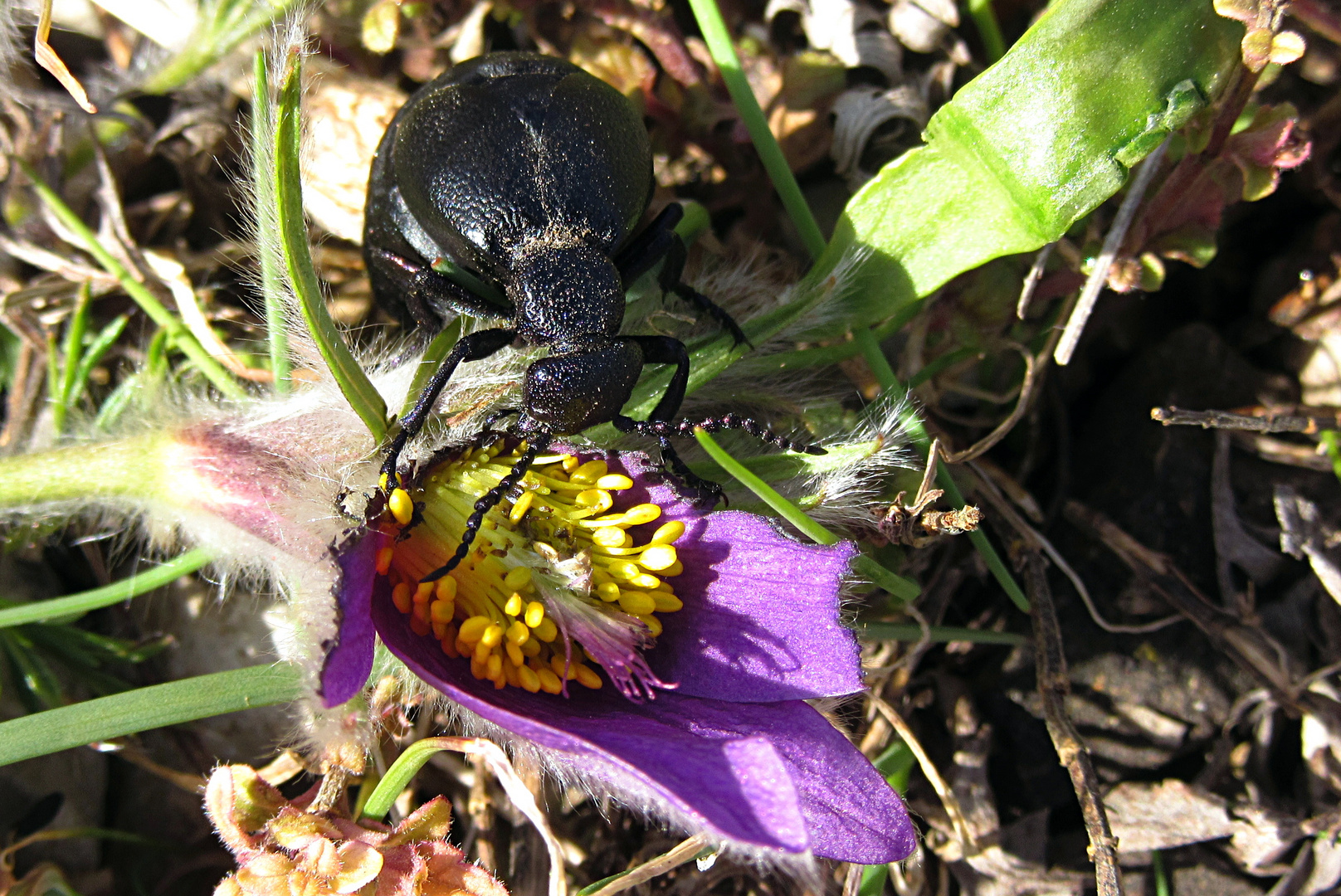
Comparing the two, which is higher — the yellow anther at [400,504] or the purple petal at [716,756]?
the yellow anther at [400,504]

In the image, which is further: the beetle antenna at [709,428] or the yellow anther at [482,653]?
the beetle antenna at [709,428]

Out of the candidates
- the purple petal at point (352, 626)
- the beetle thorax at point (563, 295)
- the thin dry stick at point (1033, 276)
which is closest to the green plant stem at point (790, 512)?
the beetle thorax at point (563, 295)

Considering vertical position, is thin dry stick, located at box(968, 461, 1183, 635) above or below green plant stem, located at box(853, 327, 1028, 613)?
below

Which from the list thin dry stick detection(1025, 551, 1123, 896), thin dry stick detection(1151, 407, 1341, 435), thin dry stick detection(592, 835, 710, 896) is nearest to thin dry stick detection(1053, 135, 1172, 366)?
thin dry stick detection(1151, 407, 1341, 435)

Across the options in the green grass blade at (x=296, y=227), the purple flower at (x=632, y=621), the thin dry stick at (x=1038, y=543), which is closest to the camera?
the green grass blade at (x=296, y=227)

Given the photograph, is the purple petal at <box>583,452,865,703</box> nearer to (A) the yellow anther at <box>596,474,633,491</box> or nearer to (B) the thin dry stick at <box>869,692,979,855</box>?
(A) the yellow anther at <box>596,474,633,491</box>

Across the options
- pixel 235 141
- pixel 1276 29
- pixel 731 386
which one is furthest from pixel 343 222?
pixel 1276 29

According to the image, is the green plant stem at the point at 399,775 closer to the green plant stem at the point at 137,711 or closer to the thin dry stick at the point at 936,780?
the green plant stem at the point at 137,711
